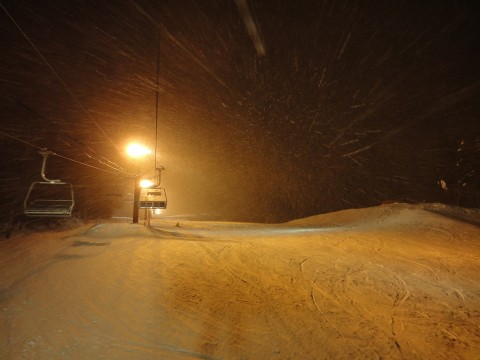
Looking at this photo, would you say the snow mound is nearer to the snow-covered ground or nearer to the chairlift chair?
the snow-covered ground

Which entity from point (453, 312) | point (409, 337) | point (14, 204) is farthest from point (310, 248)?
point (14, 204)

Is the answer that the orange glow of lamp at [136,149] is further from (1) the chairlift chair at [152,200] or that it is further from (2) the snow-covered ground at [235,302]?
(2) the snow-covered ground at [235,302]

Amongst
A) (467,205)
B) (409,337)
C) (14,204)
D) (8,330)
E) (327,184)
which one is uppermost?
(327,184)

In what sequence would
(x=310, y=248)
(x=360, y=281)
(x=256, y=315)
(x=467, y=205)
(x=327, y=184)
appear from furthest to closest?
(x=327, y=184), (x=467, y=205), (x=310, y=248), (x=360, y=281), (x=256, y=315)

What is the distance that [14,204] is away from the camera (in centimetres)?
2292

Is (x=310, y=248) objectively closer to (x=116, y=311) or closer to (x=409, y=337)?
(x=409, y=337)

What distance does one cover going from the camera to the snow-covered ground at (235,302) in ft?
14.8

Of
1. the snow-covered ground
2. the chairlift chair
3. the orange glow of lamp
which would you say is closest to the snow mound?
the snow-covered ground

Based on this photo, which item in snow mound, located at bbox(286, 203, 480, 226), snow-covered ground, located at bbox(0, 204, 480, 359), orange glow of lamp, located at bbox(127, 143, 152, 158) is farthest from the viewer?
snow mound, located at bbox(286, 203, 480, 226)

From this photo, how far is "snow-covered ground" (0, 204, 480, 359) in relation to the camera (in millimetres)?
4520

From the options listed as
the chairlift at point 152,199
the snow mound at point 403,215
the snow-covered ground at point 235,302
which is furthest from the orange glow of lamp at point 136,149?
the snow mound at point 403,215

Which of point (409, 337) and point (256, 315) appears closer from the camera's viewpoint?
point (409, 337)

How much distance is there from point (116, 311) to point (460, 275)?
29.8 feet

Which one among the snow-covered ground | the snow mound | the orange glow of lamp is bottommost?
the snow-covered ground
